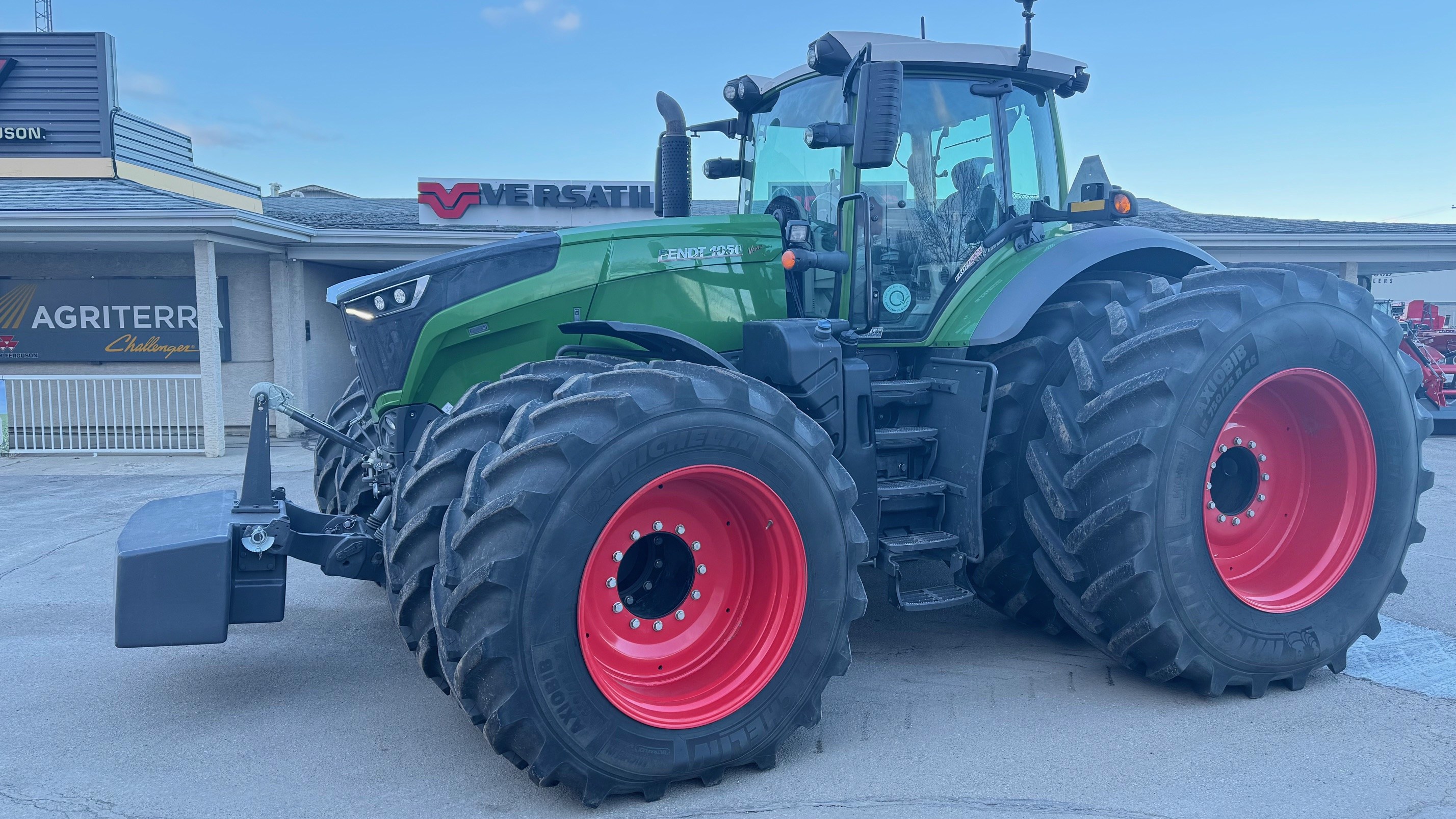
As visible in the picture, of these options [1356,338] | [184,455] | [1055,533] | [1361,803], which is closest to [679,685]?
[1055,533]

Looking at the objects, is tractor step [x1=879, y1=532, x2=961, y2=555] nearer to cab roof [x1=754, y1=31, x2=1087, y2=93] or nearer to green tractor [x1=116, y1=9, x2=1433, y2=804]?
green tractor [x1=116, y1=9, x2=1433, y2=804]

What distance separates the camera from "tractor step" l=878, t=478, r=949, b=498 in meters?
3.99

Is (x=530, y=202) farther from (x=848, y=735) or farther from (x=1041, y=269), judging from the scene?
(x=848, y=735)

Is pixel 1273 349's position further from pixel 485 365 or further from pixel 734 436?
pixel 485 365

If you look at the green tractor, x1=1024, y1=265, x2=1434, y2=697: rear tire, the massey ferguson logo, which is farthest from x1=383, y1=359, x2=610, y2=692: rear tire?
the massey ferguson logo

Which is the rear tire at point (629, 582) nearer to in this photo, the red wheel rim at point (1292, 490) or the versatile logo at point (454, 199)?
the red wheel rim at point (1292, 490)

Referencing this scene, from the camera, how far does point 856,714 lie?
147 inches

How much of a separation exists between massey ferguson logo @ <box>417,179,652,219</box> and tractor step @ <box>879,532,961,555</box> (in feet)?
39.4

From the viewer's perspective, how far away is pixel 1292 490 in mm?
4312

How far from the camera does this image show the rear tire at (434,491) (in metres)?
3.14

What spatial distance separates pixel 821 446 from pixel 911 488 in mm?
843

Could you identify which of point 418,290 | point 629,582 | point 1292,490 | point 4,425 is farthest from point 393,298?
point 4,425

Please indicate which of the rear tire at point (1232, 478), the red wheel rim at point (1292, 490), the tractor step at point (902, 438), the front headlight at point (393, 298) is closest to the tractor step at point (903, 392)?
the tractor step at point (902, 438)

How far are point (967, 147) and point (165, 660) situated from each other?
4322 mm
